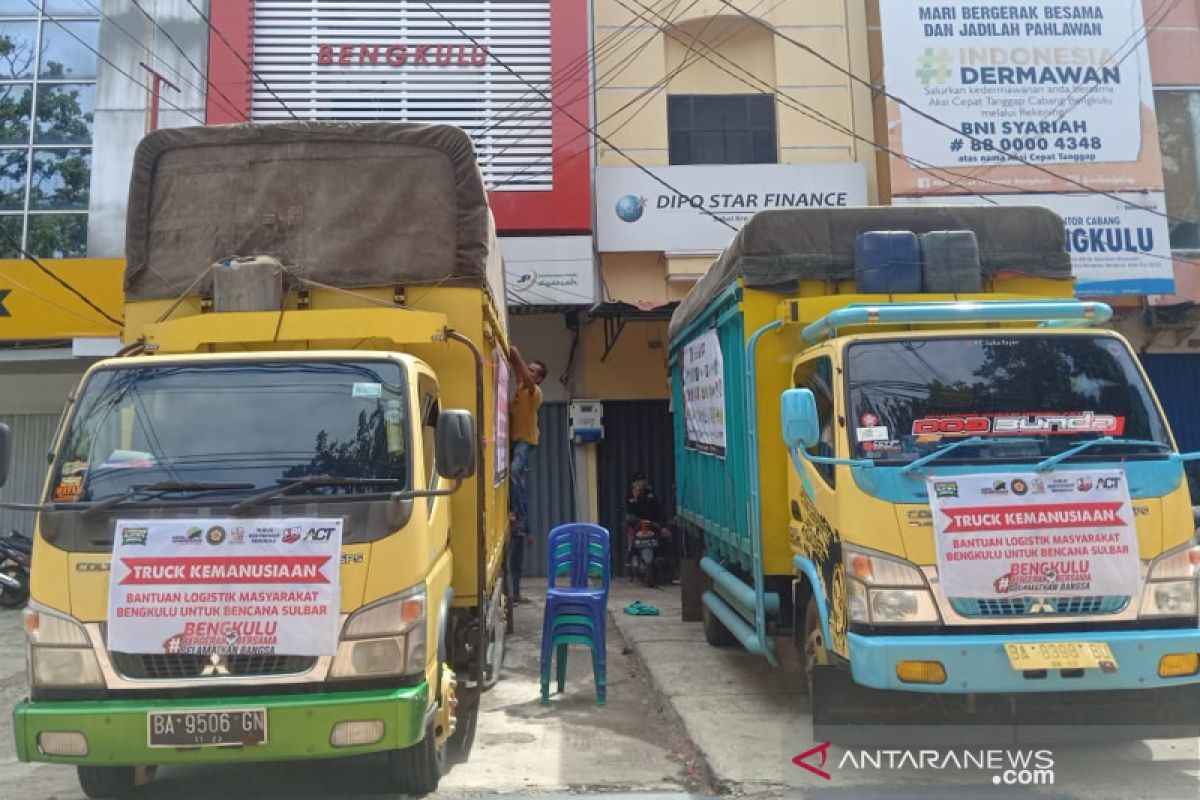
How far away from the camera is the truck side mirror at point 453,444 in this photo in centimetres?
384

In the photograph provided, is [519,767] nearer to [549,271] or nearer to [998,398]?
[998,398]

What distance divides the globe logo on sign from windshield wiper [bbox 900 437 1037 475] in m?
7.59

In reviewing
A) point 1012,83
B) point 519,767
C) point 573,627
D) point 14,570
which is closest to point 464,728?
point 519,767

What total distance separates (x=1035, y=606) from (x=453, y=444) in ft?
9.27

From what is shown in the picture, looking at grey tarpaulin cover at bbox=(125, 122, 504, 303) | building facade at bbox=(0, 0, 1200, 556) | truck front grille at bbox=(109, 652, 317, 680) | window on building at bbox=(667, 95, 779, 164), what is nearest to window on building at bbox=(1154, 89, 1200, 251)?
building facade at bbox=(0, 0, 1200, 556)

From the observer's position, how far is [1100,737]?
427cm

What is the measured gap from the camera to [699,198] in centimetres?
1128

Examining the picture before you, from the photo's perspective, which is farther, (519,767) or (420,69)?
(420,69)

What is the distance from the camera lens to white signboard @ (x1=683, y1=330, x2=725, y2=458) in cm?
621

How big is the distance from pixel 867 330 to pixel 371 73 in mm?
8828

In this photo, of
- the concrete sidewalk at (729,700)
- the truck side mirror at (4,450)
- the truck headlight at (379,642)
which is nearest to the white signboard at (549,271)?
the concrete sidewalk at (729,700)

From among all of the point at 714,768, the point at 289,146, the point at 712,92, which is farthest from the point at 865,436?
the point at 712,92

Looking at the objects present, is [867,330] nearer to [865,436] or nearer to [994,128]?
[865,436]

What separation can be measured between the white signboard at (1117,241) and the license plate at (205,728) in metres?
10.4
